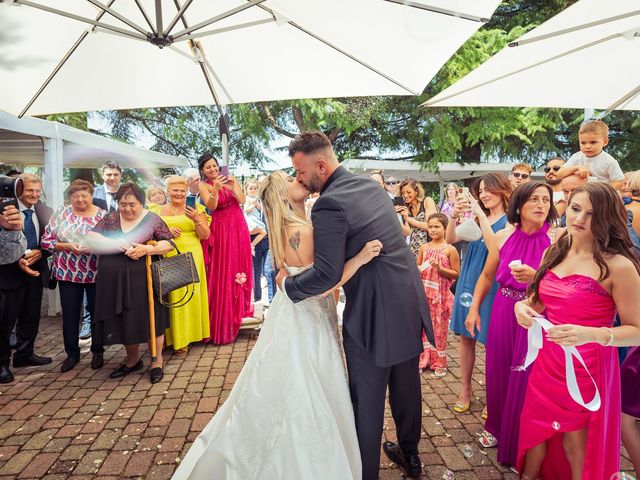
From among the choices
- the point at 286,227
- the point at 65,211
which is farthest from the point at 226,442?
the point at 65,211

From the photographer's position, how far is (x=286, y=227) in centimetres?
244

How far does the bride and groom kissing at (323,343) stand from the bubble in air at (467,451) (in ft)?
3.32

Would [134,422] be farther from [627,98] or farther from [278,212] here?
[627,98]

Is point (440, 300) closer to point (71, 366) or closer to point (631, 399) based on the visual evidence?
point (631, 399)

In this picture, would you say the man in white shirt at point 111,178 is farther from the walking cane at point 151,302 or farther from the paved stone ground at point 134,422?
the paved stone ground at point 134,422

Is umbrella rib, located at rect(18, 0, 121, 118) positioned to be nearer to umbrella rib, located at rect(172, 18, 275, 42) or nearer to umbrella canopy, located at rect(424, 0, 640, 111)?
umbrella rib, located at rect(172, 18, 275, 42)

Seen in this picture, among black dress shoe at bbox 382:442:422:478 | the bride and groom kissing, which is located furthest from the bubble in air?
the bride and groom kissing

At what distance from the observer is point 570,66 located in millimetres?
4523

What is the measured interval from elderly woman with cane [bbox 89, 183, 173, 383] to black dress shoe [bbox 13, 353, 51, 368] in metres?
1.34

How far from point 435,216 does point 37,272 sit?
15.3 feet

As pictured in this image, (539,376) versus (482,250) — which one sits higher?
(482,250)

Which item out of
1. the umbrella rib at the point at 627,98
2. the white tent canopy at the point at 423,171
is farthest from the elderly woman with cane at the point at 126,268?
the white tent canopy at the point at 423,171

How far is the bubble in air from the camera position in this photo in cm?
300

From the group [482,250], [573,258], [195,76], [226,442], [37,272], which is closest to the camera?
[573,258]
